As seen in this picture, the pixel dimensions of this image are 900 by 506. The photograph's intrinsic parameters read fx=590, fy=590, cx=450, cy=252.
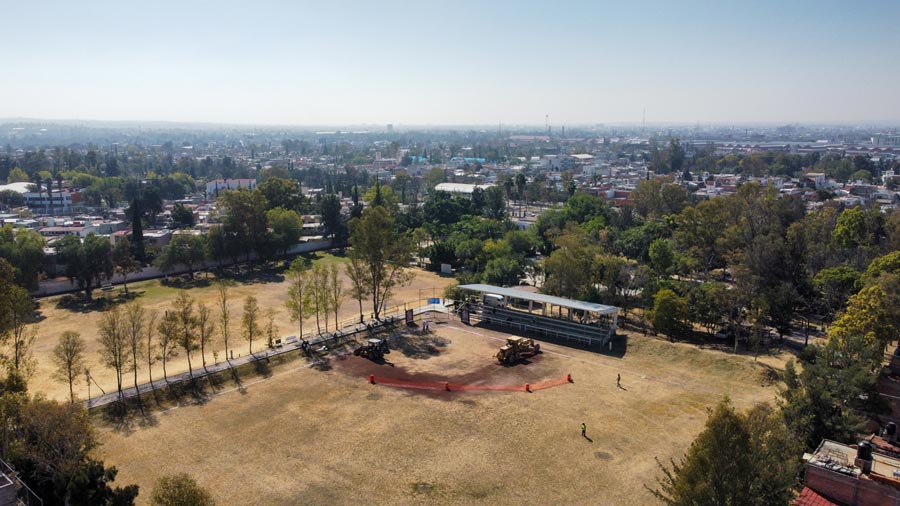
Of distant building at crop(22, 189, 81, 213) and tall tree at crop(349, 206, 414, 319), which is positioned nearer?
tall tree at crop(349, 206, 414, 319)

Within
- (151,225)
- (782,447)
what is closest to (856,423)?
(782,447)

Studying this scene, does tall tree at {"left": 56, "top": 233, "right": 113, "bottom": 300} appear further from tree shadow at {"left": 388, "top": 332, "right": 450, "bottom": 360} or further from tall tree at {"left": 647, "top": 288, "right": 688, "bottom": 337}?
tall tree at {"left": 647, "top": 288, "right": 688, "bottom": 337}

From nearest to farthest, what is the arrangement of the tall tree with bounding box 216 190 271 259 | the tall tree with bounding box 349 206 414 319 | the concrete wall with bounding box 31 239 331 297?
the tall tree with bounding box 349 206 414 319 < the concrete wall with bounding box 31 239 331 297 < the tall tree with bounding box 216 190 271 259

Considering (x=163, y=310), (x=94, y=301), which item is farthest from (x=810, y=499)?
(x=94, y=301)

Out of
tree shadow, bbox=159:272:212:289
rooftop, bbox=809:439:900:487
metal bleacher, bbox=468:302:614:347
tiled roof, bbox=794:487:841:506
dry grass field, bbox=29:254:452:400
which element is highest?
rooftop, bbox=809:439:900:487

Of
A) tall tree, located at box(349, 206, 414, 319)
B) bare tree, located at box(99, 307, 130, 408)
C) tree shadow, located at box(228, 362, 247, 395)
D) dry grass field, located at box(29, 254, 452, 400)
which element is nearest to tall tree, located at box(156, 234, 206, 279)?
dry grass field, located at box(29, 254, 452, 400)

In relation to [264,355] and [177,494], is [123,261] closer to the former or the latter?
[264,355]

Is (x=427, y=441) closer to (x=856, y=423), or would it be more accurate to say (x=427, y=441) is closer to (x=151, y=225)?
(x=856, y=423)

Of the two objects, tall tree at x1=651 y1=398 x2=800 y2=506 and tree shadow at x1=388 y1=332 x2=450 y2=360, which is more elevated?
tall tree at x1=651 y1=398 x2=800 y2=506
